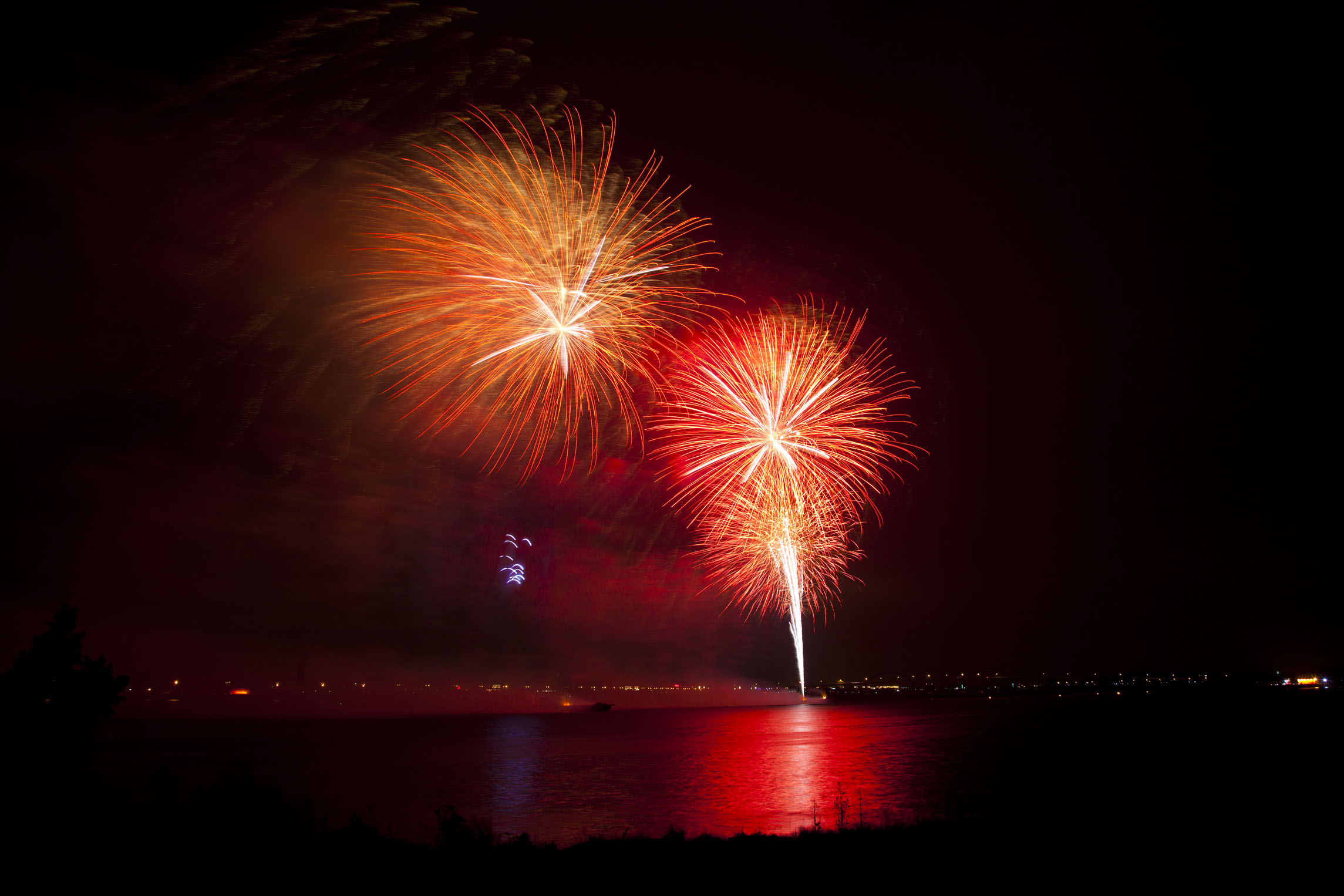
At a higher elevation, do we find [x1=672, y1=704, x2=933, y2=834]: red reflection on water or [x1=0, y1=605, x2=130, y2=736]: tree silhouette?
[x1=0, y1=605, x2=130, y2=736]: tree silhouette

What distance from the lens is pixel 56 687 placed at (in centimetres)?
1407

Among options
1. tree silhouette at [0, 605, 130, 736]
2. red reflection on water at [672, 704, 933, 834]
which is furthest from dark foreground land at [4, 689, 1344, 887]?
red reflection on water at [672, 704, 933, 834]

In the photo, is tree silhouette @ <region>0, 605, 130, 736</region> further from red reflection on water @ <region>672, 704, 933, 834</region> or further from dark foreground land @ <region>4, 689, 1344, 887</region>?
red reflection on water @ <region>672, 704, 933, 834</region>

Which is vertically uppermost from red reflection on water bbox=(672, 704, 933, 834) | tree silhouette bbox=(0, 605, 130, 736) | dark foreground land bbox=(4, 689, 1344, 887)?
tree silhouette bbox=(0, 605, 130, 736)

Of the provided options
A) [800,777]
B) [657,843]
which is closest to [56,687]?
[657,843]

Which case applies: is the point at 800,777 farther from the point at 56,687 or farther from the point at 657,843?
the point at 56,687

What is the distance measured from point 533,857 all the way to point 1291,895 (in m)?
9.16

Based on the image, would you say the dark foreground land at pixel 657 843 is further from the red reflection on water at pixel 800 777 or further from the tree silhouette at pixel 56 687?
the red reflection on water at pixel 800 777

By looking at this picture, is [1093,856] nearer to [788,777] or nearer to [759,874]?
[759,874]

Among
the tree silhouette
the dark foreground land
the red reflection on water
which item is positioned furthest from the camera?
the red reflection on water

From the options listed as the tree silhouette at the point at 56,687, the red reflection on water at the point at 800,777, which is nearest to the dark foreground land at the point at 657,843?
the tree silhouette at the point at 56,687

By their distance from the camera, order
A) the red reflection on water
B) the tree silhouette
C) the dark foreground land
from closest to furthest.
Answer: the dark foreground land → the tree silhouette → the red reflection on water

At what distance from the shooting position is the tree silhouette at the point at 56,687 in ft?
45.0

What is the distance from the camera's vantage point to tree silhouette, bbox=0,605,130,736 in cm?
1372
